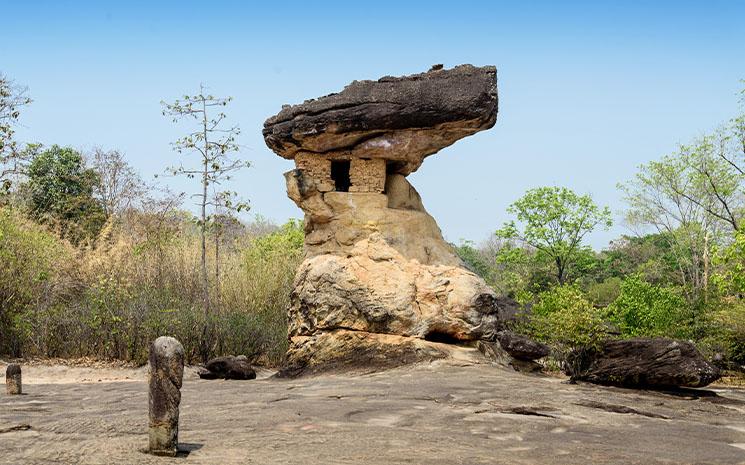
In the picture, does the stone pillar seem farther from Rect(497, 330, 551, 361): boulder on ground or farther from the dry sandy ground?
Rect(497, 330, 551, 361): boulder on ground

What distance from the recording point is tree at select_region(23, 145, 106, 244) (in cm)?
2619

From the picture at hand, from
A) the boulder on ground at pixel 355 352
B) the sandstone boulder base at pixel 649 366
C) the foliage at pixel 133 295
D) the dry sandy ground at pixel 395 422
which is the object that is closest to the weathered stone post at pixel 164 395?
the dry sandy ground at pixel 395 422

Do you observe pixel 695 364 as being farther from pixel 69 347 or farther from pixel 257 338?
pixel 69 347

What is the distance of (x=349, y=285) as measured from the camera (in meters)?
12.5

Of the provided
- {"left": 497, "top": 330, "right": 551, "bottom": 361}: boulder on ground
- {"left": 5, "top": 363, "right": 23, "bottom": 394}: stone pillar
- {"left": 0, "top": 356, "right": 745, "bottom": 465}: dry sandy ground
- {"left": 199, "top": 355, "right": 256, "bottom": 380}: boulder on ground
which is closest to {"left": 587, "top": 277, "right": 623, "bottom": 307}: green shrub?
{"left": 497, "top": 330, "right": 551, "bottom": 361}: boulder on ground

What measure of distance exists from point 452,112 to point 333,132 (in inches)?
75.7

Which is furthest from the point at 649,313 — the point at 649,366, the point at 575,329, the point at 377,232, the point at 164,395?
the point at 164,395

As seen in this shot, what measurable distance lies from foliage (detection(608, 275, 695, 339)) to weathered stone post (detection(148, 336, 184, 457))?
508 inches

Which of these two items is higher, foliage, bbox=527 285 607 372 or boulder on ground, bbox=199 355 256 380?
foliage, bbox=527 285 607 372

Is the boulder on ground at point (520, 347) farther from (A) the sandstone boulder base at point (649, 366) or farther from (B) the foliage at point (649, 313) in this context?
(B) the foliage at point (649, 313)

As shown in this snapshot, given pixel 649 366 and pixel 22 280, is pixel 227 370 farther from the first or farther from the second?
pixel 649 366

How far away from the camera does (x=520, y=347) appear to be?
1316 centimetres

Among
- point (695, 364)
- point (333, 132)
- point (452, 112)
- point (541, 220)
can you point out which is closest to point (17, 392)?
point (333, 132)

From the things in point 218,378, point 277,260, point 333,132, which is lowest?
point 218,378
